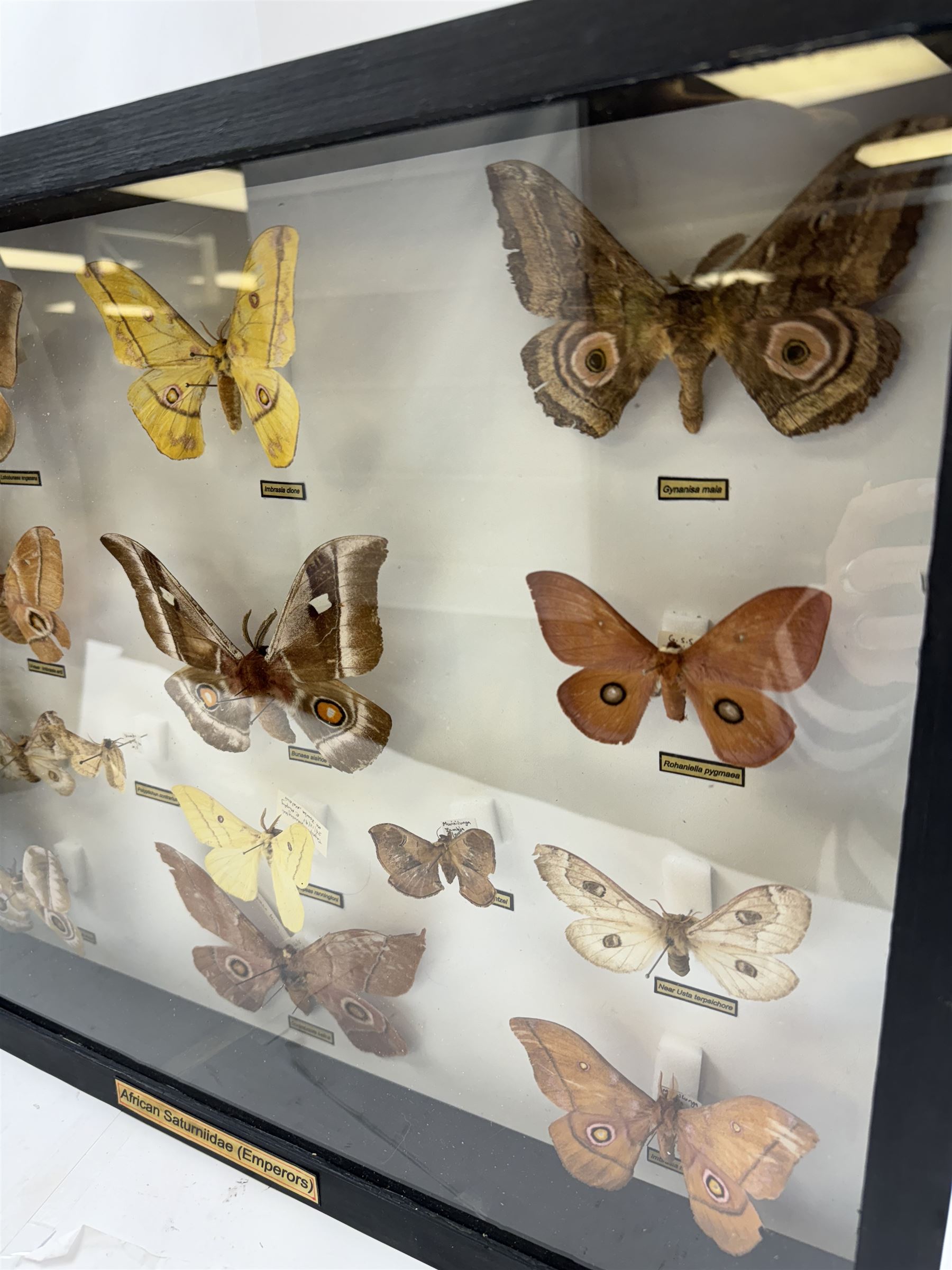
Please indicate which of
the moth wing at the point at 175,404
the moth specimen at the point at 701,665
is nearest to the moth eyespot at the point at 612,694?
the moth specimen at the point at 701,665

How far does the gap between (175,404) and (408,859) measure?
0.38 meters

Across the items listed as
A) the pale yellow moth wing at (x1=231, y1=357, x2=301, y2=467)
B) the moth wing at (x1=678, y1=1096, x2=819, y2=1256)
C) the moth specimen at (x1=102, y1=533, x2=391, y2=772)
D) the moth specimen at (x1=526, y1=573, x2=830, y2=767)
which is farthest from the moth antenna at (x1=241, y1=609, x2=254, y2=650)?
the moth wing at (x1=678, y1=1096, x2=819, y2=1256)

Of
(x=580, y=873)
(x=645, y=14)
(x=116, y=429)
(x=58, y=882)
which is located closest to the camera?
(x=645, y=14)

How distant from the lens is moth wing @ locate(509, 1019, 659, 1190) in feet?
2.03

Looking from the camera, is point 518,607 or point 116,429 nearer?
point 518,607

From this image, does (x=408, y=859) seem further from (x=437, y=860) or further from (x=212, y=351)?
(x=212, y=351)

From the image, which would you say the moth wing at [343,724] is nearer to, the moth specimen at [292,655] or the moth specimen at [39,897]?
the moth specimen at [292,655]

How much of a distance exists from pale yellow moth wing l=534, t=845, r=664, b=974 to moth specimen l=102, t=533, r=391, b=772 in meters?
0.16

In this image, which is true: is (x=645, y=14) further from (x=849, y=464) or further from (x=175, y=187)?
(x=175, y=187)

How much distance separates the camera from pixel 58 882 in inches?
36.2

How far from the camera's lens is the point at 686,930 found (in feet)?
1.86

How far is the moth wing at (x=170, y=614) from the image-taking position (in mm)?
688

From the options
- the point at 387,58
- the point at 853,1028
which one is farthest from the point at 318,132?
the point at 853,1028

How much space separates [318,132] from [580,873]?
1.54ft
